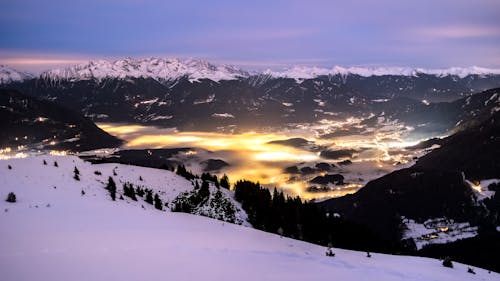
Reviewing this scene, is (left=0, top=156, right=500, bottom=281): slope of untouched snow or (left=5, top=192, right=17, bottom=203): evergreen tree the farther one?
(left=5, top=192, right=17, bottom=203): evergreen tree

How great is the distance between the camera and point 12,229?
866 inches

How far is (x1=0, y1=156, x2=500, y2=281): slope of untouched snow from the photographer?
54.6 ft

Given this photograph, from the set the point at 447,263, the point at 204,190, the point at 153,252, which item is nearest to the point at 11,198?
the point at 153,252

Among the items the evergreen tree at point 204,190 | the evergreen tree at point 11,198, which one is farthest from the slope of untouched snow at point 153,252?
the evergreen tree at point 204,190

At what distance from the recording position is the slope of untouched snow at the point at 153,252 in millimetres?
16641

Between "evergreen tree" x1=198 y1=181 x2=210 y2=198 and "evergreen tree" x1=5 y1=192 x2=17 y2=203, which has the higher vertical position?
"evergreen tree" x1=5 y1=192 x2=17 y2=203

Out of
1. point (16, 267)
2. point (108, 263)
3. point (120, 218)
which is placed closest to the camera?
point (16, 267)

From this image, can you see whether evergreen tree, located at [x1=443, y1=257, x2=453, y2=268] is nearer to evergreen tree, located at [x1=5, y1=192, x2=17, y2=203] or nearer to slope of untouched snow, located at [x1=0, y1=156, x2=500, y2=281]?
slope of untouched snow, located at [x1=0, y1=156, x2=500, y2=281]

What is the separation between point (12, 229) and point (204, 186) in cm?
7674

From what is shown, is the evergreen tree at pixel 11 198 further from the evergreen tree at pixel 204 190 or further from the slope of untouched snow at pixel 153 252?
the evergreen tree at pixel 204 190

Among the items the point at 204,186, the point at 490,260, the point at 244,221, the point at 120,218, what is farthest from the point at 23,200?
the point at 490,260

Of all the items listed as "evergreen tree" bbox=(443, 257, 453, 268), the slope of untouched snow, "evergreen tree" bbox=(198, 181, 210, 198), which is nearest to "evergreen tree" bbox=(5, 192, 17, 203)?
the slope of untouched snow

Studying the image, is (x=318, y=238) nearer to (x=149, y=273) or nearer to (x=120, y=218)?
(x=120, y=218)

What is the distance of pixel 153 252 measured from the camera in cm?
1942
